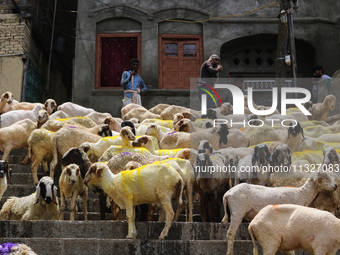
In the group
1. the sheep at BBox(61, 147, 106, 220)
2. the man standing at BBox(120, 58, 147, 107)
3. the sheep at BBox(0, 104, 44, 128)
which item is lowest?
the sheep at BBox(61, 147, 106, 220)

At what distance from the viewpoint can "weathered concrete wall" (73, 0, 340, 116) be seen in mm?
23297

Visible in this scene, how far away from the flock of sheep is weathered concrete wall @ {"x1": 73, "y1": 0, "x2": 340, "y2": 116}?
8.79 meters

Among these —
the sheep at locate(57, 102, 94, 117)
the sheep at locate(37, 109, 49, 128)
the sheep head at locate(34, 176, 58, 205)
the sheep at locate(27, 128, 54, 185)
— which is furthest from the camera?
the sheep at locate(57, 102, 94, 117)

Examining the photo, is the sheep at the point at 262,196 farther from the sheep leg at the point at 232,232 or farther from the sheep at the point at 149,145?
the sheep at the point at 149,145

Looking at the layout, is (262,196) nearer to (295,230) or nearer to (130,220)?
(295,230)

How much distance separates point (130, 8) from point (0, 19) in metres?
4.98

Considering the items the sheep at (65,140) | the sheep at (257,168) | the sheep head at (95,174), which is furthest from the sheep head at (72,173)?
the sheep at (257,168)

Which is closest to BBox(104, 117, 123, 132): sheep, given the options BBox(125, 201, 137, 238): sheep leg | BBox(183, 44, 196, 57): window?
BBox(125, 201, 137, 238): sheep leg

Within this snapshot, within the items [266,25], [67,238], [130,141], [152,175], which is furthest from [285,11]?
[67,238]

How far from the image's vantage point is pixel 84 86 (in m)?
23.1

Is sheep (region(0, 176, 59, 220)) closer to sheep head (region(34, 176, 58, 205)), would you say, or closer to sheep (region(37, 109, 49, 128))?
sheep head (region(34, 176, 58, 205))

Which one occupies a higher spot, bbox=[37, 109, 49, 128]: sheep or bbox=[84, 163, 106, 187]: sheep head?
bbox=[37, 109, 49, 128]: sheep

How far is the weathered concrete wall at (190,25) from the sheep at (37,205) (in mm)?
13373

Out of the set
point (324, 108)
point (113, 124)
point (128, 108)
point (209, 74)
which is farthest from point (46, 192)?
point (324, 108)
